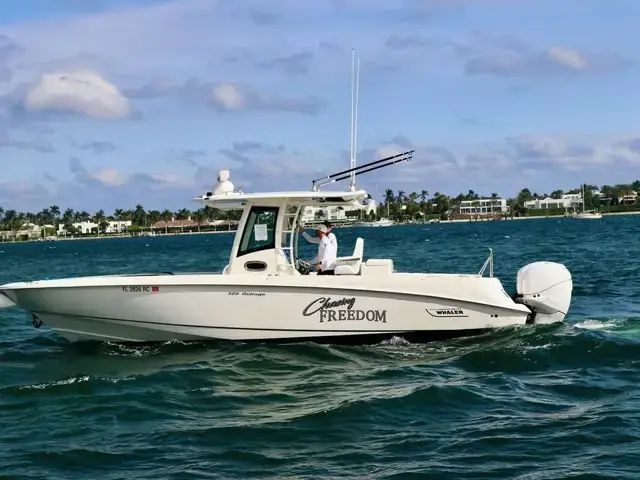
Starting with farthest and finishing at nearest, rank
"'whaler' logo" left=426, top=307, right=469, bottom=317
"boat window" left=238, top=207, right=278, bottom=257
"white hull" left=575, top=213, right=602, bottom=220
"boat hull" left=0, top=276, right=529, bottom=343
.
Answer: "white hull" left=575, top=213, right=602, bottom=220
"boat window" left=238, top=207, right=278, bottom=257
"'whaler' logo" left=426, top=307, right=469, bottom=317
"boat hull" left=0, top=276, right=529, bottom=343

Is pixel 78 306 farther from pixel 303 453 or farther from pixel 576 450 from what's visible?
pixel 576 450

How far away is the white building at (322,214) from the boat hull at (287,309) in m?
1.61

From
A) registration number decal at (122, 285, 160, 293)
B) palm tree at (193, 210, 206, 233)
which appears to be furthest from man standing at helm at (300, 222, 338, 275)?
palm tree at (193, 210, 206, 233)

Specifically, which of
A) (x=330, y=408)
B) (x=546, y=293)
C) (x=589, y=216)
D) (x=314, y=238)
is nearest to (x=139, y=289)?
(x=314, y=238)

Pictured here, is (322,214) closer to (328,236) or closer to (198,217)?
(328,236)

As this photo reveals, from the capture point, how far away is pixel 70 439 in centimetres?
911

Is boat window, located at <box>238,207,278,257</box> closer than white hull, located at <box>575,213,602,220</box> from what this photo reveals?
Yes

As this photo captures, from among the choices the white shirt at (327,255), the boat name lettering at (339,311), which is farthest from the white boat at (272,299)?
the white shirt at (327,255)

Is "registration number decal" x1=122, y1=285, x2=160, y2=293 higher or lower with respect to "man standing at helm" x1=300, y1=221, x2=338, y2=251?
lower

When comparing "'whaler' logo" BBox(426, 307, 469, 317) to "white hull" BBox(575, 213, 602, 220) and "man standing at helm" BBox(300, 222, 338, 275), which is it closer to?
"man standing at helm" BBox(300, 222, 338, 275)

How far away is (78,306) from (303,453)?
20.1ft

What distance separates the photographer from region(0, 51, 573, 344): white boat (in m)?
12.9

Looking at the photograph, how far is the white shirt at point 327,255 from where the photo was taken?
1351 centimetres

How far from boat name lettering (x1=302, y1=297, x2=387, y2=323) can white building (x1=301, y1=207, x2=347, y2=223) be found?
1719 millimetres
